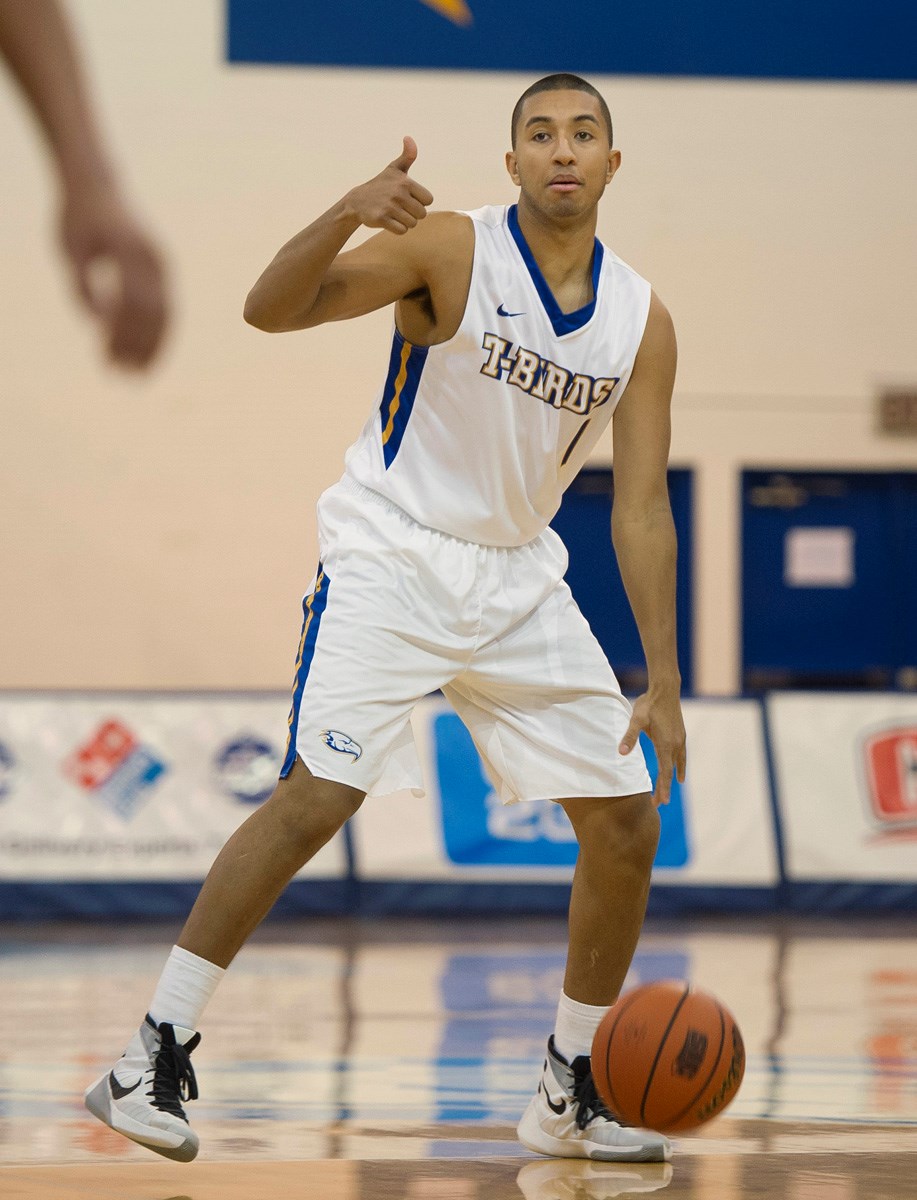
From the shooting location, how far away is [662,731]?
13.0 ft

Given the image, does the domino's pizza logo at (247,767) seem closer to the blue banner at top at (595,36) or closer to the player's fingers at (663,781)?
the blue banner at top at (595,36)

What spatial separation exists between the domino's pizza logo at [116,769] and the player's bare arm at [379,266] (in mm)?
5548

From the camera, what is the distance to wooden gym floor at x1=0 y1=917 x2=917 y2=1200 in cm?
368

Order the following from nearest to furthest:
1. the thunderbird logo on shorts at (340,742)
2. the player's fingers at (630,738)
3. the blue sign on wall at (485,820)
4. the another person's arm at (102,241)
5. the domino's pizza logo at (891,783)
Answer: the thunderbird logo on shorts at (340,742) < the player's fingers at (630,738) < the blue sign on wall at (485,820) < the domino's pizza logo at (891,783) < the another person's arm at (102,241)

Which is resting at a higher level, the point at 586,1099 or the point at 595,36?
the point at 595,36

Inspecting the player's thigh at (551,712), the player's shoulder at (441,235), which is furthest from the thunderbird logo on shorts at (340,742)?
the player's shoulder at (441,235)

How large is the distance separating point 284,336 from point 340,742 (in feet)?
27.9

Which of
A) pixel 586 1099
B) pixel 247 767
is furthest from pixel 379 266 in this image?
pixel 247 767

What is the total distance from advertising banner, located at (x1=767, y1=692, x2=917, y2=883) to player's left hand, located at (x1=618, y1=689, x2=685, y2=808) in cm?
565

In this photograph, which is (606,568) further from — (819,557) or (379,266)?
(379,266)

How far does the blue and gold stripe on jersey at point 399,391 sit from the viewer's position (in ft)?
12.9

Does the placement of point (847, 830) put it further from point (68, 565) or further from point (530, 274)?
point (530, 274)

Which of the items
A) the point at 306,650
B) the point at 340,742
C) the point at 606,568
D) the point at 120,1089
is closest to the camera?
the point at 120,1089

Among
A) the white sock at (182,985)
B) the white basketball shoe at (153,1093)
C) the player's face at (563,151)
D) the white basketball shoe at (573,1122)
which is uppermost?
the player's face at (563,151)
